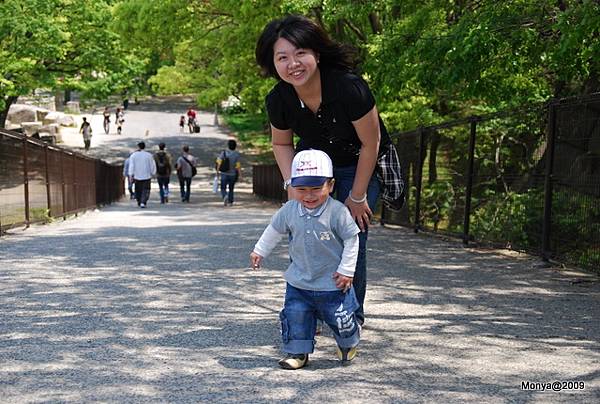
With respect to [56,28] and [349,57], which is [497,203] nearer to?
[349,57]

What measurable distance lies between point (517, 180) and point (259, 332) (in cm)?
548

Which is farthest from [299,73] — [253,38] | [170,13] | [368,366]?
[170,13]

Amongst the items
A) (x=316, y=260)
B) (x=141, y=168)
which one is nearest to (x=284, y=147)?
(x=316, y=260)

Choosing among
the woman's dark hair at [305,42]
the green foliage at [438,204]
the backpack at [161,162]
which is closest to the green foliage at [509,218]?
the green foliage at [438,204]

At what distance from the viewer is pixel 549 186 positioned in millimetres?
8328

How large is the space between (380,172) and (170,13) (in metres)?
22.3

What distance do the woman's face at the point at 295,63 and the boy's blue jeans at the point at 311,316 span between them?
1043 mm

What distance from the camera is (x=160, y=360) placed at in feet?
13.9

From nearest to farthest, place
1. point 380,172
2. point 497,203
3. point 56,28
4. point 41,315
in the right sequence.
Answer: point 380,172 < point 41,315 < point 497,203 < point 56,28

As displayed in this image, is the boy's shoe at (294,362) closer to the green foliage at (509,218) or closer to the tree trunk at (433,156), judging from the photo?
the green foliage at (509,218)

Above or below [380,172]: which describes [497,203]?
below

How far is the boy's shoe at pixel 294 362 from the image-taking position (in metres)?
4.09

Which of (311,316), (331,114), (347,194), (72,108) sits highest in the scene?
(72,108)

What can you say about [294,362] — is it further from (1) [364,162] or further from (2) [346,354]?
(1) [364,162]
